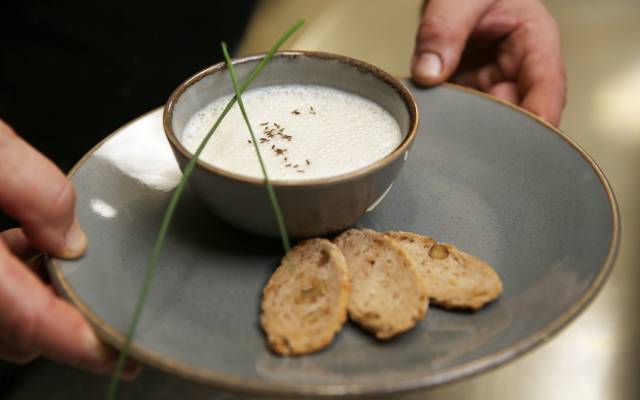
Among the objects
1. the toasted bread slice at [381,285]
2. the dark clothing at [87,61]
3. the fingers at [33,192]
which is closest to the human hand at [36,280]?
the fingers at [33,192]

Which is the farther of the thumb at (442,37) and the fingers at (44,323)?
the thumb at (442,37)

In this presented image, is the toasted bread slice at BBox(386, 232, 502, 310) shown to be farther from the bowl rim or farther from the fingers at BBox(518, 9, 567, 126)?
the fingers at BBox(518, 9, 567, 126)

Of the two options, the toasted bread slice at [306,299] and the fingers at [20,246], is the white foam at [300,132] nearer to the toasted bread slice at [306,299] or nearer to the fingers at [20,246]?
the toasted bread slice at [306,299]

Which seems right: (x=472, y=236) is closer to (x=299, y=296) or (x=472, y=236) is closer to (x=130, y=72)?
(x=299, y=296)

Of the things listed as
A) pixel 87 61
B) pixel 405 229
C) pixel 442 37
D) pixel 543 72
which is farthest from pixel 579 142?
pixel 87 61

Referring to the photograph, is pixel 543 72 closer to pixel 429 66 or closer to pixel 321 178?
pixel 429 66

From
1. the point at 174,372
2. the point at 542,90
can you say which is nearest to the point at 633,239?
the point at 542,90

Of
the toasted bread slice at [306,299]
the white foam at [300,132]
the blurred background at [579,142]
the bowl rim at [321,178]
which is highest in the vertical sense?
the bowl rim at [321,178]
